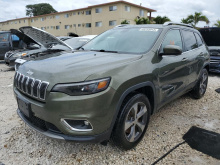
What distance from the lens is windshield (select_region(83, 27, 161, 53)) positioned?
276 centimetres

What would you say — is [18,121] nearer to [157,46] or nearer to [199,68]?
[157,46]

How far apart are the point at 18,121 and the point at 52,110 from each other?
1.76m

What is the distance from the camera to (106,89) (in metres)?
1.89

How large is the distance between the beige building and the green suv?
25.4 metres

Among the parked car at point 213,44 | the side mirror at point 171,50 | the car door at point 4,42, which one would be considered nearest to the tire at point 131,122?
the side mirror at point 171,50

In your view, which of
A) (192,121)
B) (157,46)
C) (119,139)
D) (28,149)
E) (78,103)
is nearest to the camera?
(78,103)

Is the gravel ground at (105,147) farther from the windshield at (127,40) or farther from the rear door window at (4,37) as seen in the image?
the rear door window at (4,37)

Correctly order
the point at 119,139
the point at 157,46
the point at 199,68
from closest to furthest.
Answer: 1. the point at 119,139
2. the point at 157,46
3. the point at 199,68

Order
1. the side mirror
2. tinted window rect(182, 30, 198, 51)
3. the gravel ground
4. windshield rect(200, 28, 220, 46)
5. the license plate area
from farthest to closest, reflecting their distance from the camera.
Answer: windshield rect(200, 28, 220, 46) → tinted window rect(182, 30, 198, 51) → the side mirror → the gravel ground → the license plate area

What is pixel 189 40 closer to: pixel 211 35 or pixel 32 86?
pixel 32 86

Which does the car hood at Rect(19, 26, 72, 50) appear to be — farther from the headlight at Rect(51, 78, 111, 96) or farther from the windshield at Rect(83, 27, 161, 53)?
the headlight at Rect(51, 78, 111, 96)

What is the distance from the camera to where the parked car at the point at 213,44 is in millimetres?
7010

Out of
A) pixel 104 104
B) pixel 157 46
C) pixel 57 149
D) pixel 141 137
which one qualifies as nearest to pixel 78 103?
pixel 104 104

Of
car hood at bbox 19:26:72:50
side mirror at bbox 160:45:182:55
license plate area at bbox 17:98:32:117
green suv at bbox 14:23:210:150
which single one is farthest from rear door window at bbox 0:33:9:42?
side mirror at bbox 160:45:182:55
